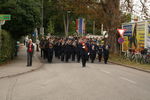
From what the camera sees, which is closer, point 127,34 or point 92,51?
point 92,51

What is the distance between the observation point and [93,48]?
22953 mm

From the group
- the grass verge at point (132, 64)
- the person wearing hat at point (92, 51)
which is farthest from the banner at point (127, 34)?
the person wearing hat at point (92, 51)

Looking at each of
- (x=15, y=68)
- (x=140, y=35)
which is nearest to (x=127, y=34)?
(x=140, y=35)

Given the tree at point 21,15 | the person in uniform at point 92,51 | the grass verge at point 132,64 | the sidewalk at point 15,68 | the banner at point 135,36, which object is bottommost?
the grass verge at point 132,64

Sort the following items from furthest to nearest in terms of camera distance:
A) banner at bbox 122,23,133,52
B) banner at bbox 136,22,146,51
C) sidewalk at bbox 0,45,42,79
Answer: banner at bbox 122,23,133,52, banner at bbox 136,22,146,51, sidewalk at bbox 0,45,42,79

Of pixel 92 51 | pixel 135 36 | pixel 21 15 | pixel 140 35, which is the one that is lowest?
pixel 92 51

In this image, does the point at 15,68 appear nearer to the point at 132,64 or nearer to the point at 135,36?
the point at 132,64

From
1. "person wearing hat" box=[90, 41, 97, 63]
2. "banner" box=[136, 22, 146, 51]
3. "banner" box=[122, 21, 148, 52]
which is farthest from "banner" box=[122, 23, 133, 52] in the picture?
"person wearing hat" box=[90, 41, 97, 63]

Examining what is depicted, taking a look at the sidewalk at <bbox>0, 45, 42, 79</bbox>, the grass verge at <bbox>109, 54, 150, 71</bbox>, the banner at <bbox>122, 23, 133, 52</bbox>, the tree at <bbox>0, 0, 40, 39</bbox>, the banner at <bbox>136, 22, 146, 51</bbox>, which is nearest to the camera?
the sidewalk at <bbox>0, 45, 42, 79</bbox>

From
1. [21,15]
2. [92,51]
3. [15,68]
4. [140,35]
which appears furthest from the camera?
[140,35]

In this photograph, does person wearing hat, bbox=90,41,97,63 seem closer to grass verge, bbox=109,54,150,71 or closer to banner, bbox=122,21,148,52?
grass verge, bbox=109,54,150,71

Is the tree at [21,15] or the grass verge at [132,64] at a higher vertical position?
the tree at [21,15]

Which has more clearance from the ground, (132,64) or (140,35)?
(140,35)

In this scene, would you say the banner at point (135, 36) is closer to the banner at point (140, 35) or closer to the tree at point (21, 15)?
the banner at point (140, 35)
